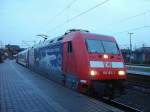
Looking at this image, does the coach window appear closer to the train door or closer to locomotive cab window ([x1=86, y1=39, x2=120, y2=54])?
the train door

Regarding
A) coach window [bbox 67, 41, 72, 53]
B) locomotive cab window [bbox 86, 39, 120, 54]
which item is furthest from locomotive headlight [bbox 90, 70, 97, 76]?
coach window [bbox 67, 41, 72, 53]

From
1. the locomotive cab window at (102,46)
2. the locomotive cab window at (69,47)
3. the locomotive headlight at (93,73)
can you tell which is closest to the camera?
the locomotive headlight at (93,73)

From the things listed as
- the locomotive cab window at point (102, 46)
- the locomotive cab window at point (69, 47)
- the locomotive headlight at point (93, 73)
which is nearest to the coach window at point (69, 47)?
the locomotive cab window at point (69, 47)

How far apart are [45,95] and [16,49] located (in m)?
101

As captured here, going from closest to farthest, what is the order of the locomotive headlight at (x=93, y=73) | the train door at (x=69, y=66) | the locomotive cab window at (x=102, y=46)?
the locomotive headlight at (x=93, y=73) < the locomotive cab window at (x=102, y=46) < the train door at (x=69, y=66)

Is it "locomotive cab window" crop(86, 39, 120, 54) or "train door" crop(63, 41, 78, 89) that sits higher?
"locomotive cab window" crop(86, 39, 120, 54)

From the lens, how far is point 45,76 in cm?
2433

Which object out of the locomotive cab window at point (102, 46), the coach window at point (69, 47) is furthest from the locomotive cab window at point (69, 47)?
the locomotive cab window at point (102, 46)

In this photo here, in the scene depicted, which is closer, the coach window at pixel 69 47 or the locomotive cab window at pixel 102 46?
the locomotive cab window at pixel 102 46

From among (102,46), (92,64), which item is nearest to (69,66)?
(102,46)

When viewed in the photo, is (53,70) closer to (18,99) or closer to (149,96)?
(149,96)

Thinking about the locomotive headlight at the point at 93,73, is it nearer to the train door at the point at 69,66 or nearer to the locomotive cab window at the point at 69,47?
the train door at the point at 69,66

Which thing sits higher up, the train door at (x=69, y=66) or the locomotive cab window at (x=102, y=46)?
the locomotive cab window at (x=102, y=46)

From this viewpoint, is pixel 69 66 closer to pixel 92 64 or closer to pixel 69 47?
pixel 69 47
